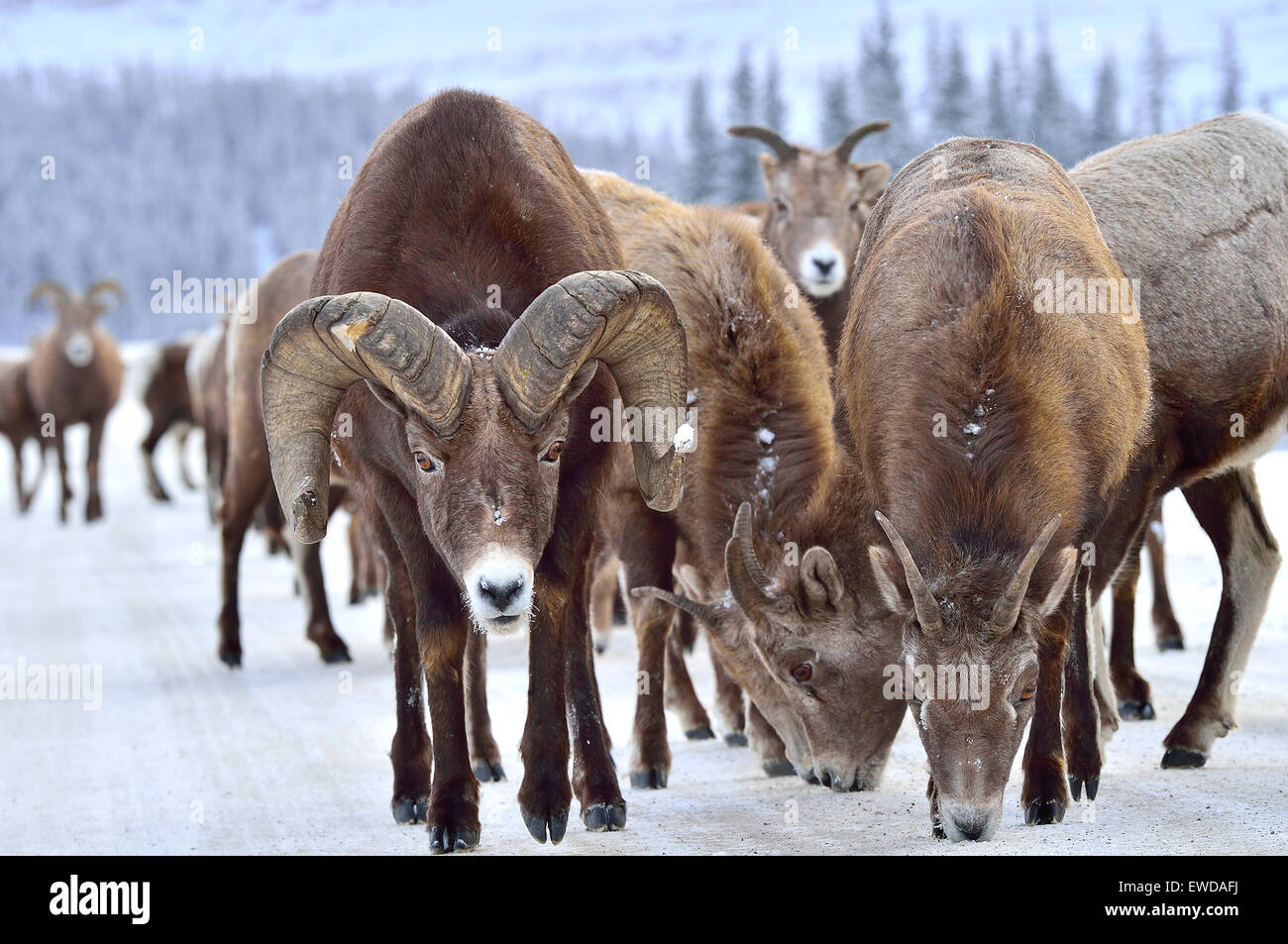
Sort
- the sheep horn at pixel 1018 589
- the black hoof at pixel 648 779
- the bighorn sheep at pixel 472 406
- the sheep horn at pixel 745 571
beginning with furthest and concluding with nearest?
1. the black hoof at pixel 648 779
2. the sheep horn at pixel 745 571
3. the bighorn sheep at pixel 472 406
4. the sheep horn at pixel 1018 589

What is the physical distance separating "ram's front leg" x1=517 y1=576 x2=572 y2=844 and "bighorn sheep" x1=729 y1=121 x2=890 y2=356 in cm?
535

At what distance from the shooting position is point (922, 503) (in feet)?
17.2

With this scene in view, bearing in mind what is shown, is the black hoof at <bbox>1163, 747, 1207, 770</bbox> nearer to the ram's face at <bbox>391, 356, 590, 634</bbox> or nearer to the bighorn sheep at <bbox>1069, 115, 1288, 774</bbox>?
the bighorn sheep at <bbox>1069, 115, 1288, 774</bbox>

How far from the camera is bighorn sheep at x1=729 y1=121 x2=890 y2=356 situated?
10.9 metres

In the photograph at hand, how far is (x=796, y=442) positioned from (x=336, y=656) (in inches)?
186

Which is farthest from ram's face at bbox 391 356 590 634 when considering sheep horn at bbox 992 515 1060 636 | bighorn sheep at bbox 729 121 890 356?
bighorn sheep at bbox 729 121 890 356

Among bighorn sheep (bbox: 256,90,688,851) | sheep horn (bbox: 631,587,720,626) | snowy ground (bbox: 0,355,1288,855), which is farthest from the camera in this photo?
sheep horn (bbox: 631,587,720,626)

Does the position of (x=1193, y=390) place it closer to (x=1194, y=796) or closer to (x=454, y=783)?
(x=1194, y=796)

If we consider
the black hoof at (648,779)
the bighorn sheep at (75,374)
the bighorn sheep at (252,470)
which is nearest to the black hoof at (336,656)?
the bighorn sheep at (252,470)

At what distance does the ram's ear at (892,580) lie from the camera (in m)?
5.21

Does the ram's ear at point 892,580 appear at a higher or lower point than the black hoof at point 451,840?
higher

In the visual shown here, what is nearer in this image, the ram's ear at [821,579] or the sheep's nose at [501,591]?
the sheep's nose at [501,591]

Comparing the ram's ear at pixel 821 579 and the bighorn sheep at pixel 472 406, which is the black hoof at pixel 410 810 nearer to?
the bighorn sheep at pixel 472 406

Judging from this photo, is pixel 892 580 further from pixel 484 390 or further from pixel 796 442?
pixel 796 442
